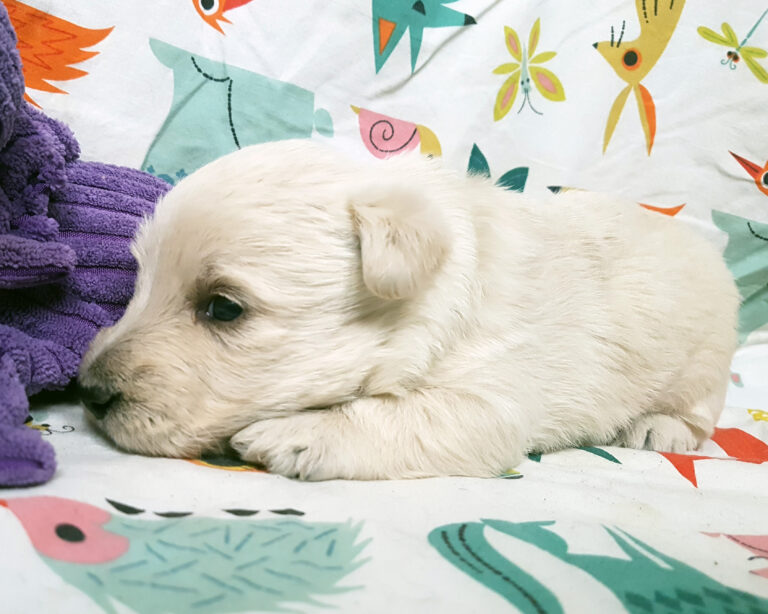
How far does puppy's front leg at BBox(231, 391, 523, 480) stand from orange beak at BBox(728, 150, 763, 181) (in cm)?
227

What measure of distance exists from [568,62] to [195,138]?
1765mm

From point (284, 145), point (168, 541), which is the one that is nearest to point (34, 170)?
point (284, 145)

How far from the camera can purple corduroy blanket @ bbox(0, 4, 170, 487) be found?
1.78m

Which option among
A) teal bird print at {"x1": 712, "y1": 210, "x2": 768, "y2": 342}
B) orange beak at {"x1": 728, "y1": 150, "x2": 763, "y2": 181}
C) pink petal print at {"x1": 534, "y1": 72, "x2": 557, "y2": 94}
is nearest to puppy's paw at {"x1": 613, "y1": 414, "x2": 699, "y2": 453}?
teal bird print at {"x1": 712, "y1": 210, "x2": 768, "y2": 342}

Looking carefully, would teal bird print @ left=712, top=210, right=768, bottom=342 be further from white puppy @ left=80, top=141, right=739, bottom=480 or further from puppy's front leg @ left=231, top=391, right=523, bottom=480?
puppy's front leg @ left=231, top=391, right=523, bottom=480

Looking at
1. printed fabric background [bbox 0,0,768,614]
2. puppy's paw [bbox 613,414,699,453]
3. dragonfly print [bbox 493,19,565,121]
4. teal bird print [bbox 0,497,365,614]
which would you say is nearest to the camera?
teal bird print [bbox 0,497,365,614]

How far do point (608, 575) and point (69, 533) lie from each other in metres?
0.89

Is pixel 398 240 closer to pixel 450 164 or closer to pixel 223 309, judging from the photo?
pixel 223 309

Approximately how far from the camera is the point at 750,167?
341 cm

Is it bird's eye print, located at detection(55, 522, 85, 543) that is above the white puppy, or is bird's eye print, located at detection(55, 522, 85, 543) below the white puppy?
below

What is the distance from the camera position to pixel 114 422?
1.66m

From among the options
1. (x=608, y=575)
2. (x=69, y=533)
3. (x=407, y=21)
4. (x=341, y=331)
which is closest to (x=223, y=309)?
(x=341, y=331)

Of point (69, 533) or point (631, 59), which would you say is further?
point (631, 59)

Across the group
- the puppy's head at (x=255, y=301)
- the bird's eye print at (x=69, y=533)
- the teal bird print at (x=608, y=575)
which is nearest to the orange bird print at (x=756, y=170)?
the puppy's head at (x=255, y=301)
